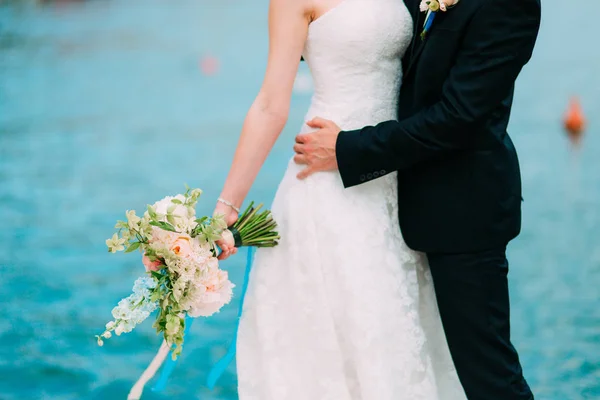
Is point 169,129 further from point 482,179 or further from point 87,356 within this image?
point 482,179

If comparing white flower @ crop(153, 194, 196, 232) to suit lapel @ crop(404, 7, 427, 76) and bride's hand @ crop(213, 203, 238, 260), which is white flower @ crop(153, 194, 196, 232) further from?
suit lapel @ crop(404, 7, 427, 76)

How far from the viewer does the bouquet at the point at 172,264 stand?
93.4 inches

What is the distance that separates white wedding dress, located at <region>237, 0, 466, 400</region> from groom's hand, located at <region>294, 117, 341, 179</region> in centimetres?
3

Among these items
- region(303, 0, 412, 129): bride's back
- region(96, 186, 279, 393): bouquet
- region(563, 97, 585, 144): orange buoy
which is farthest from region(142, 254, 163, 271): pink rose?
region(563, 97, 585, 144): orange buoy

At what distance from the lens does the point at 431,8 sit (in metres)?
2.27

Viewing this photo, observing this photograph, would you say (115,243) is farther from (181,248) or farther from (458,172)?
(458,172)

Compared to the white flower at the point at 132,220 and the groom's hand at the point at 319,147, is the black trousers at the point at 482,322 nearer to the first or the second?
the groom's hand at the point at 319,147

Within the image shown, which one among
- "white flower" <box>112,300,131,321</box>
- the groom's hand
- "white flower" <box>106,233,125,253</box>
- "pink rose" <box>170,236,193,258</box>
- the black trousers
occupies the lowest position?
the black trousers

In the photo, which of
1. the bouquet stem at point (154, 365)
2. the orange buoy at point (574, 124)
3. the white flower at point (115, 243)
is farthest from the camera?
the orange buoy at point (574, 124)

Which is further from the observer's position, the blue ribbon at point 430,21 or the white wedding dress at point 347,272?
the white wedding dress at point 347,272

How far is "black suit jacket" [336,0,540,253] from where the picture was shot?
2.26 m

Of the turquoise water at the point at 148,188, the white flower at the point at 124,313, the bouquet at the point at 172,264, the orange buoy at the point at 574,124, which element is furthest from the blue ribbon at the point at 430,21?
the orange buoy at the point at 574,124

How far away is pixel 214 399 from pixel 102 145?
18.3 feet

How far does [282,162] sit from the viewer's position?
807 centimetres
